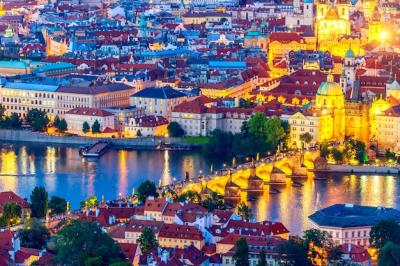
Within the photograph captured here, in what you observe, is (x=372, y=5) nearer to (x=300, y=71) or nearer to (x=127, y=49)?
(x=127, y=49)

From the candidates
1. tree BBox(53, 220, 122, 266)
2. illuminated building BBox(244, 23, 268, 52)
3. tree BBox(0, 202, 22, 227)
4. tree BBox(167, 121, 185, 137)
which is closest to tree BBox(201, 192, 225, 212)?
tree BBox(0, 202, 22, 227)

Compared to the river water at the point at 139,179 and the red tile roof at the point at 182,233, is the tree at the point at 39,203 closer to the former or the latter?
the river water at the point at 139,179

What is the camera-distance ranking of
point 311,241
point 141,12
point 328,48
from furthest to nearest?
point 141,12, point 328,48, point 311,241

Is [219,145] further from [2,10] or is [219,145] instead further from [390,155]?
[2,10]

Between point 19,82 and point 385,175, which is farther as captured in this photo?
point 19,82

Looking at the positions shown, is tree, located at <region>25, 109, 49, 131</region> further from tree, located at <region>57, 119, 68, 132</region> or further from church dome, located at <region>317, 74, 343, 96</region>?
church dome, located at <region>317, 74, 343, 96</region>

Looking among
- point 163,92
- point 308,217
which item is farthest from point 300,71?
point 308,217
